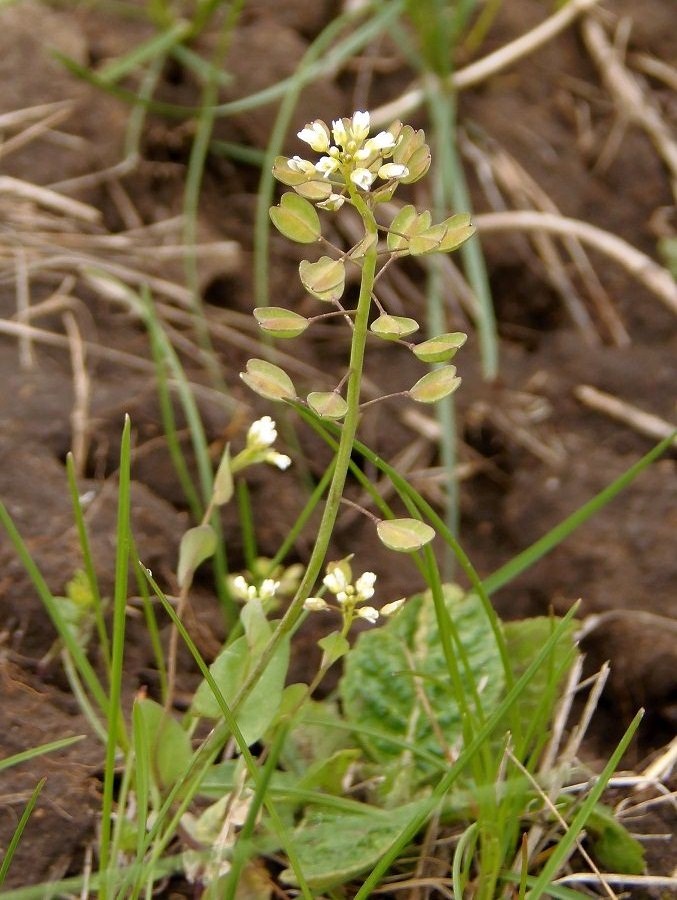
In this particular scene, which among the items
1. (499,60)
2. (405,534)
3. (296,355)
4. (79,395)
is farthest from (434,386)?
(499,60)

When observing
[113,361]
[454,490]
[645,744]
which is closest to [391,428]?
[454,490]

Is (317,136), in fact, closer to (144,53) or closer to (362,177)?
(362,177)

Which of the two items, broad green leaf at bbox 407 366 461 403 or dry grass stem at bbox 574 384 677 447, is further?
dry grass stem at bbox 574 384 677 447

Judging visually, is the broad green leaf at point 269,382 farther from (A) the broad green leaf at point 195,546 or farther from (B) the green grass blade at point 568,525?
(B) the green grass blade at point 568,525

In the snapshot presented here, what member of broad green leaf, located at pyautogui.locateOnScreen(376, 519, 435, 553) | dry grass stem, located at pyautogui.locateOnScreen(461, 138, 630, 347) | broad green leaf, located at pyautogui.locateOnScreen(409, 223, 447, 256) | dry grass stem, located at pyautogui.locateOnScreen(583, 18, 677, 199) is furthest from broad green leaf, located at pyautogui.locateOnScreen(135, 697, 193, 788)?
dry grass stem, located at pyautogui.locateOnScreen(583, 18, 677, 199)

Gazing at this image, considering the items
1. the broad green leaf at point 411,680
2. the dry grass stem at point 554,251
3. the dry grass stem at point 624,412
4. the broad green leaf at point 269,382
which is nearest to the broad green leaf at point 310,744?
the broad green leaf at point 411,680

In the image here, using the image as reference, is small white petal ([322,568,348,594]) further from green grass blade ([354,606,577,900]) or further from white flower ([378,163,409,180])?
white flower ([378,163,409,180])
